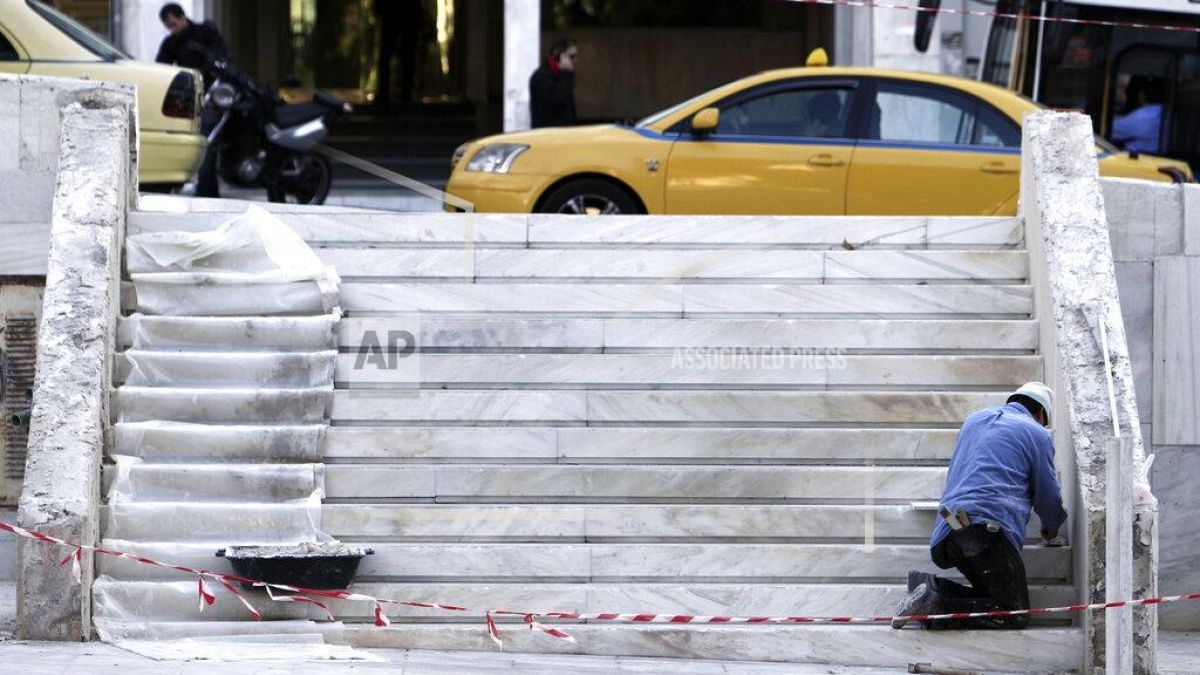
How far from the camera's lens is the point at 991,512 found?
8.63 m

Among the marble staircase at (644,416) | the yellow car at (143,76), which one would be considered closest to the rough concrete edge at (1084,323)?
the marble staircase at (644,416)

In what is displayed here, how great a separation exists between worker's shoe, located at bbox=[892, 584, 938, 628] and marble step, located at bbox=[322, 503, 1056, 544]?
66 cm

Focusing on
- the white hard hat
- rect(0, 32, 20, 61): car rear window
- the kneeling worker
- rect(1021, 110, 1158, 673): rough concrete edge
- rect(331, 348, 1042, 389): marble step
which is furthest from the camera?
rect(0, 32, 20, 61): car rear window

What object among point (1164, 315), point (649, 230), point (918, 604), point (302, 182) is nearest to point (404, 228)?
point (649, 230)

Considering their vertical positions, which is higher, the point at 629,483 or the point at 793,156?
the point at 793,156

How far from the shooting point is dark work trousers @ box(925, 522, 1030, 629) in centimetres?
872

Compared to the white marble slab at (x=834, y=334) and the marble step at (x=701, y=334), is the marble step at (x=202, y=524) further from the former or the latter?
the white marble slab at (x=834, y=334)

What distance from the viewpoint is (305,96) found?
92.5ft

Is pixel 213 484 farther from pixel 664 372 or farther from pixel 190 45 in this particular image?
pixel 190 45

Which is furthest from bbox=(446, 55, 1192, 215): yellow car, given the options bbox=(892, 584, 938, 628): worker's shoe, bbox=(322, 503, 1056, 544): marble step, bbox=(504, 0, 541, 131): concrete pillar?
bbox=(504, 0, 541, 131): concrete pillar

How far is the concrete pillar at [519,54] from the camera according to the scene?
65.5 feet

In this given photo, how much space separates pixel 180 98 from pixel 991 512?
7212mm

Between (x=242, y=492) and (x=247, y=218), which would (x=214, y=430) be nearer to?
(x=242, y=492)

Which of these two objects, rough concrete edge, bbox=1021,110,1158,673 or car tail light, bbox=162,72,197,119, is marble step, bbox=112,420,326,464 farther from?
car tail light, bbox=162,72,197,119
